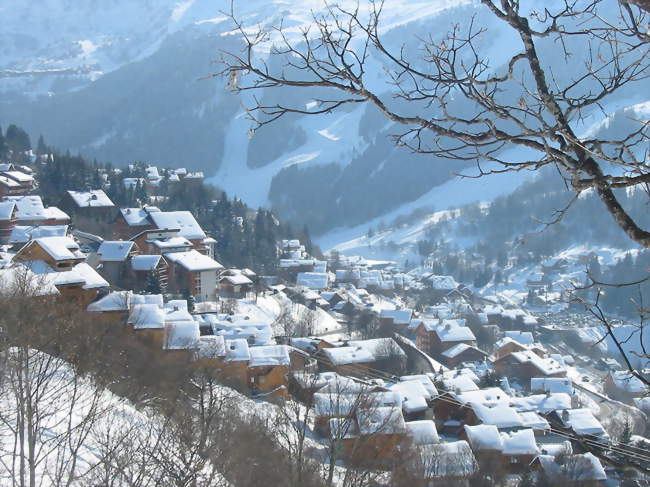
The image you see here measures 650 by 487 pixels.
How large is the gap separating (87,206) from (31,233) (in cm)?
740

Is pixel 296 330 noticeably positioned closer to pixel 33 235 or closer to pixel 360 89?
pixel 33 235

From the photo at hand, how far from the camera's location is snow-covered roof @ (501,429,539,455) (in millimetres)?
11359

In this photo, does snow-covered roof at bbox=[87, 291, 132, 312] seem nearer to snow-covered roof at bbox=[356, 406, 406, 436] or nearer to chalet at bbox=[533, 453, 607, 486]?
snow-covered roof at bbox=[356, 406, 406, 436]

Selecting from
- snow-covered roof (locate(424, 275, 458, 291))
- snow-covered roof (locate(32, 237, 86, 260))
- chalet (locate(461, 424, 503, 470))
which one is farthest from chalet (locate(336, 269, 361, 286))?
chalet (locate(461, 424, 503, 470))

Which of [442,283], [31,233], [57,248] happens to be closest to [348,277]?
[442,283]

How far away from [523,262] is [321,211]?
25.9 metres

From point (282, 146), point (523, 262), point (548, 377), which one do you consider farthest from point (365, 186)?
point (548, 377)

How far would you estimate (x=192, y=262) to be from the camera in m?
20.0

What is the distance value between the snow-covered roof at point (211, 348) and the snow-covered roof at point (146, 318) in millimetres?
839

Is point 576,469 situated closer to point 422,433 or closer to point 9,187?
point 422,433

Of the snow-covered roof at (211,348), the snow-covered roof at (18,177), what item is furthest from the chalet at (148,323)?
the snow-covered roof at (18,177)

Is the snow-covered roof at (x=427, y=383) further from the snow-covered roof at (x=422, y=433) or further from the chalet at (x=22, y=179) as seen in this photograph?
the chalet at (x=22, y=179)

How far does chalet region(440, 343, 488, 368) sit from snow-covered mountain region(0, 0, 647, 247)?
3994cm

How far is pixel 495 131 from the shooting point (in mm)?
1490
